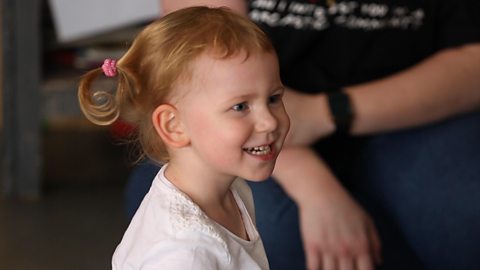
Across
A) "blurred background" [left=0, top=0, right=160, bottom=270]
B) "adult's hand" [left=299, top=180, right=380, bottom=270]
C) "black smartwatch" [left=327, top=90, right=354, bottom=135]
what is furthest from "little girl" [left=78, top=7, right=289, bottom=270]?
"blurred background" [left=0, top=0, right=160, bottom=270]

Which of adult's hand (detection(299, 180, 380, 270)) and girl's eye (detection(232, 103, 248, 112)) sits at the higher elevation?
girl's eye (detection(232, 103, 248, 112))

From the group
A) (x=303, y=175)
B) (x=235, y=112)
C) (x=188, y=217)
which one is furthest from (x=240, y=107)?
(x=303, y=175)

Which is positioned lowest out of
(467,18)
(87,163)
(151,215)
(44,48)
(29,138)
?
(87,163)

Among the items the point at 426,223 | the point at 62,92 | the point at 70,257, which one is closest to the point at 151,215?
the point at 426,223

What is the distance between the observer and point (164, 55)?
0.90 meters

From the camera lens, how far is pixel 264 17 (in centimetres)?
131

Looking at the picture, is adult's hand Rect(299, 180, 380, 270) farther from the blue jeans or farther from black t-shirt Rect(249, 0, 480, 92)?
black t-shirt Rect(249, 0, 480, 92)

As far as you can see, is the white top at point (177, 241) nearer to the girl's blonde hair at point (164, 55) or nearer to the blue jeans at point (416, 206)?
the girl's blonde hair at point (164, 55)

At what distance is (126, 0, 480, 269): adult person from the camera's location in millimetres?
1214

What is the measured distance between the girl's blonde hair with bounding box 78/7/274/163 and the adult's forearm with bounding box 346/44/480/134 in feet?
1.37

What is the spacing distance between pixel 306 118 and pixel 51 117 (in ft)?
3.89

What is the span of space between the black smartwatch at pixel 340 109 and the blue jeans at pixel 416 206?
0.27ft

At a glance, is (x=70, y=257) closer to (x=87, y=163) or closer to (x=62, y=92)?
(x=62, y=92)

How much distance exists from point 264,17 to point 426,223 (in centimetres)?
36
